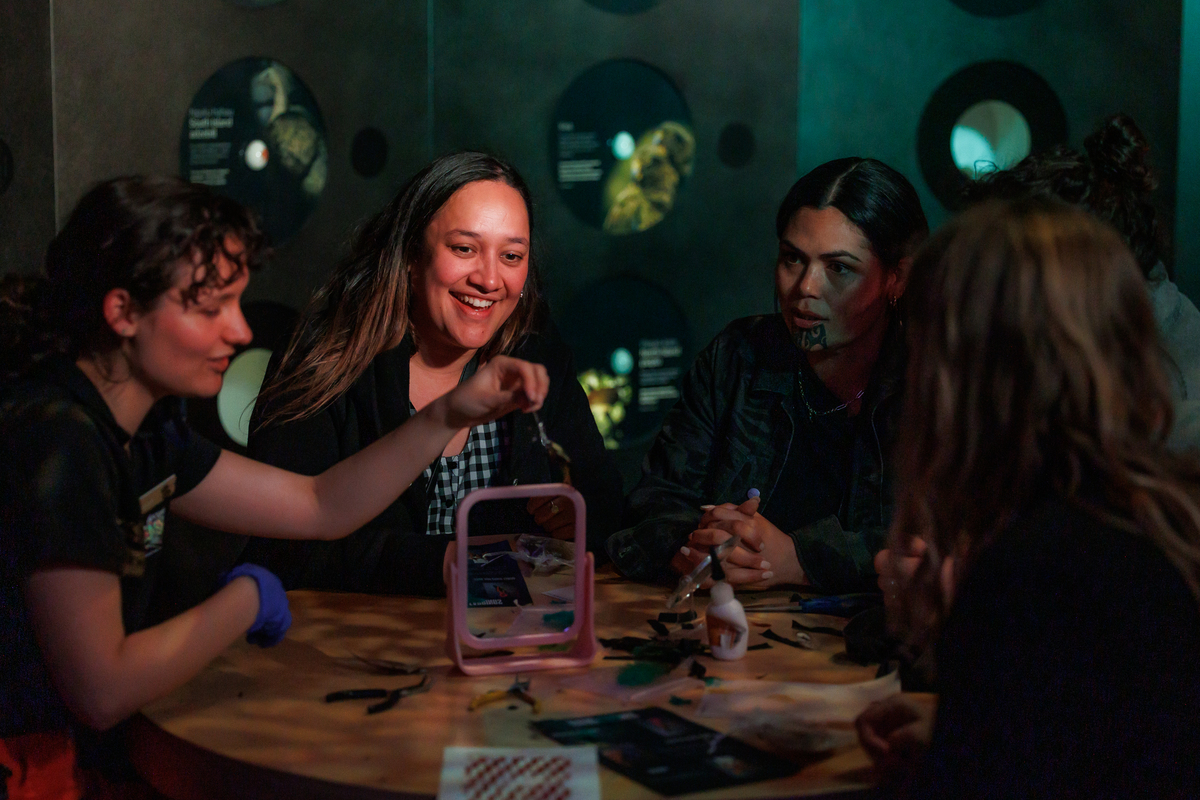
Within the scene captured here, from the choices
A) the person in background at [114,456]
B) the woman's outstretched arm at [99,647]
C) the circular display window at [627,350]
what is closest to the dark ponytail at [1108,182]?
the person in background at [114,456]

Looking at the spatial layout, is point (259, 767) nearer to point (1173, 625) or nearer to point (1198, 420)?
point (1173, 625)

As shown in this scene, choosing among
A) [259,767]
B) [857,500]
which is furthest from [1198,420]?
[259,767]

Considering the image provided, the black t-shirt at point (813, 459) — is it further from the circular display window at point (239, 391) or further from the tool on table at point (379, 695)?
the circular display window at point (239, 391)

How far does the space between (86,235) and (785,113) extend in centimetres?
267

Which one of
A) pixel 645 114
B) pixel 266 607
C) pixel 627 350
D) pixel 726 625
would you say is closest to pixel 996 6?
pixel 645 114

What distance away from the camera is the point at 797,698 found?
1.40 metres

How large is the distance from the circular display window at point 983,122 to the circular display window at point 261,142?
74.3 inches

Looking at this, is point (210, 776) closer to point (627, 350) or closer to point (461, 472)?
point (461, 472)

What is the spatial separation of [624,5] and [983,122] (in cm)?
120

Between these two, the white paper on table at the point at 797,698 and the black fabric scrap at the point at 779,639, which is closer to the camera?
the white paper on table at the point at 797,698

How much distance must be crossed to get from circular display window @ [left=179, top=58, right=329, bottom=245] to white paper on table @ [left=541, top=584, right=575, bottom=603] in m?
1.60

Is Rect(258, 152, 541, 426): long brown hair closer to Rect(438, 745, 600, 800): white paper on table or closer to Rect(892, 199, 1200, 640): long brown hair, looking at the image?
Rect(438, 745, 600, 800): white paper on table

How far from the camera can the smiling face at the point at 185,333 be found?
4.58 ft

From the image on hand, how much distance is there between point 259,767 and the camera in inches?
47.4
